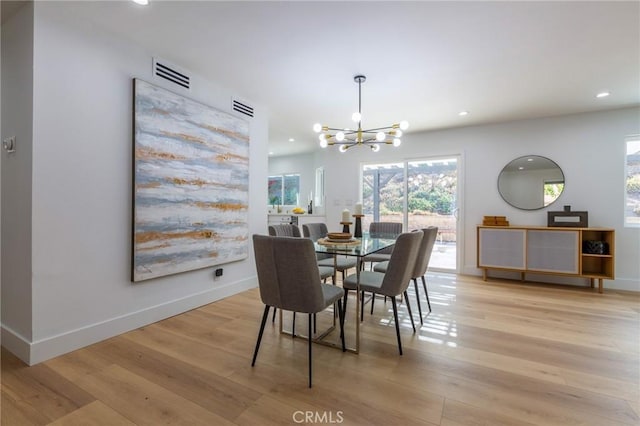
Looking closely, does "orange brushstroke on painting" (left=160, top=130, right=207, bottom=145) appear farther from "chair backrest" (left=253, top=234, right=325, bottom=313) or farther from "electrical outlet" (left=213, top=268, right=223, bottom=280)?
"chair backrest" (left=253, top=234, right=325, bottom=313)

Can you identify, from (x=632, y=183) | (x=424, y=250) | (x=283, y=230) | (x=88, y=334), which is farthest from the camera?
(x=632, y=183)

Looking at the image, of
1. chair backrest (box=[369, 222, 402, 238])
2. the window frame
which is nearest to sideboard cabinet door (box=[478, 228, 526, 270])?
the window frame

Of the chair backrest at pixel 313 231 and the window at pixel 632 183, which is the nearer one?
the chair backrest at pixel 313 231

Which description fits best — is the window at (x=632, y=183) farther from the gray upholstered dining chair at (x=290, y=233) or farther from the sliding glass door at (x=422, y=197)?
the gray upholstered dining chair at (x=290, y=233)

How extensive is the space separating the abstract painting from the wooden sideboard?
3662mm

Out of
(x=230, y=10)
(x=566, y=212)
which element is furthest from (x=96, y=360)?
(x=566, y=212)

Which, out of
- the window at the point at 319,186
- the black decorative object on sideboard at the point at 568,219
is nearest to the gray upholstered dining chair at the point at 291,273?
the black decorative object on sideboard at the point at 568,219

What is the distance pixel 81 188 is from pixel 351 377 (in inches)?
94.9

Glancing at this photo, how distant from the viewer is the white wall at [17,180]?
6.36ft

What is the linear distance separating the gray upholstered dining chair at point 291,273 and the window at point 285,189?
5367 mm

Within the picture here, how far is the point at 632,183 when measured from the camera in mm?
3844

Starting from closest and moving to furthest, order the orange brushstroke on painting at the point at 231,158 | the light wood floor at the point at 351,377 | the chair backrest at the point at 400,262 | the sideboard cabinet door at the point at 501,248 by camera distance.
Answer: the light wood floor at the point at 351,377 → the chair backrest at the point at 400,262 → the orange brushstroke on painting at the point at 231,158 → the sideboard cabinet door at the point at 501,248

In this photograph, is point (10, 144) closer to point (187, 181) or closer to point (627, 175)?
point (187, 181)

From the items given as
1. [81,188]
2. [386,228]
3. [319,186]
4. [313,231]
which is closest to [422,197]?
[386,228]
